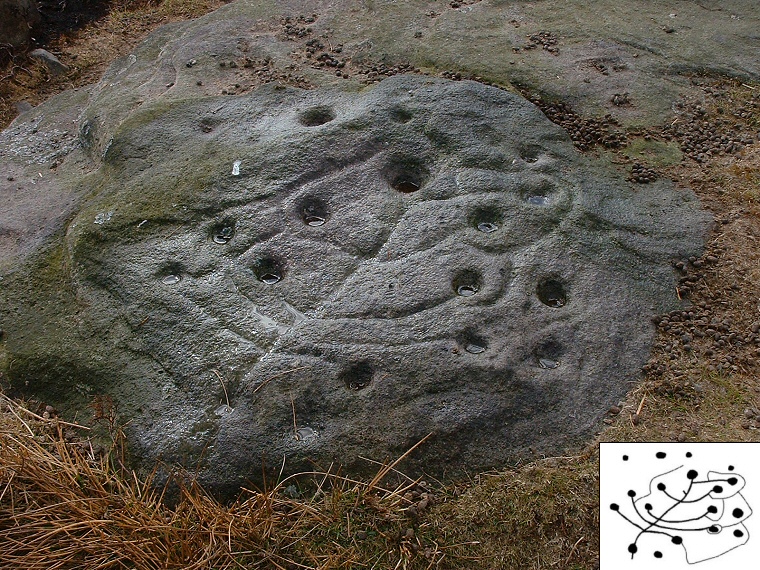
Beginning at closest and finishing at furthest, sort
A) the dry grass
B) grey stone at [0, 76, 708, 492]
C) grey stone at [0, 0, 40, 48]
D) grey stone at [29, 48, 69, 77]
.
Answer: the dry grass < grey stone at [0, 76, 708, 492] < grey stone at [29, 48, 69, 77] < grey stone at [0, 0, 40, 48]

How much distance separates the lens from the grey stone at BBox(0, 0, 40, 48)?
5.66 meters

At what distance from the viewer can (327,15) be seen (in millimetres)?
5195

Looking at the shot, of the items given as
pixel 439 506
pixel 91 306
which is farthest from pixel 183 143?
pixel 439 506

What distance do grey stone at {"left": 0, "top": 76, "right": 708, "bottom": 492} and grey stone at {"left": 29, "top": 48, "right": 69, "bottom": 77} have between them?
2.02 m

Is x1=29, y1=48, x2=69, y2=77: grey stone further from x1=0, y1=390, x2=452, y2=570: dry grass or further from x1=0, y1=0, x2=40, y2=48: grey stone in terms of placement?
x1=0, y1=390, x2=452, y2=570: dry grass

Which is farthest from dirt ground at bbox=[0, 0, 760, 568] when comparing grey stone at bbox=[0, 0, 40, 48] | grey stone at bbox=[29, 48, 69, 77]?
grey stone at bbox=[0, 0, 40, 48]

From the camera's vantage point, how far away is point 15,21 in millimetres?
5738

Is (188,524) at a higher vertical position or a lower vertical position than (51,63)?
lower

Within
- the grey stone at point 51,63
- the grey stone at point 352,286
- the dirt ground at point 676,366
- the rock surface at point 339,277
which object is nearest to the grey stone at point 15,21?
the grey stone at point 51,63

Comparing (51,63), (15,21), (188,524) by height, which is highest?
(15,21)

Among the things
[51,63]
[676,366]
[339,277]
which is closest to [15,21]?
[51,63]

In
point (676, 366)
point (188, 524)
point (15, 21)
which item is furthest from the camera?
point (15, 21)

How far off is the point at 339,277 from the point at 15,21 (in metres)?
4.12

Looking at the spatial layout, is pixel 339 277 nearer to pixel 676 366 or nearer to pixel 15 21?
pixel 676 366
